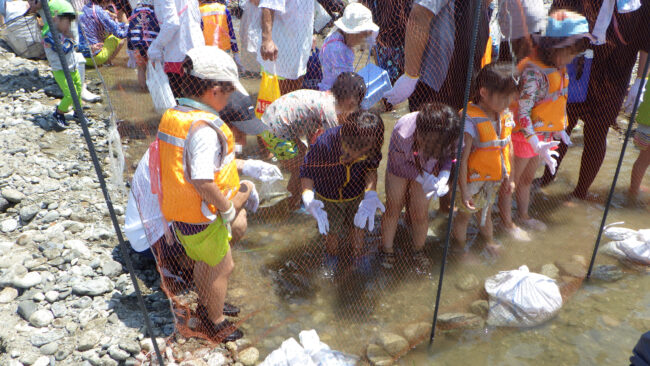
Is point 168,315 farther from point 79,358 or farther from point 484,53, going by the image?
point 484,53

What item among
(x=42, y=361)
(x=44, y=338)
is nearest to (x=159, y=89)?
(x=44, y=338)

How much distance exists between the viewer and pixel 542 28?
3.12 m

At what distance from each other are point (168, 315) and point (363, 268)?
1.35 meters

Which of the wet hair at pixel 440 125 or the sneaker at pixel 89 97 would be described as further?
the sneaker at pixel 89 97

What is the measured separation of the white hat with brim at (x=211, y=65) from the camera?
2212 millimetres

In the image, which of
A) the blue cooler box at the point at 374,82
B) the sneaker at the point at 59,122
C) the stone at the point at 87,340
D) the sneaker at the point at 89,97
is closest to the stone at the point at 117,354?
the stone at the point at 87,340

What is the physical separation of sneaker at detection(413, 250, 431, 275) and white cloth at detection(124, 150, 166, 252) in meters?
1.79

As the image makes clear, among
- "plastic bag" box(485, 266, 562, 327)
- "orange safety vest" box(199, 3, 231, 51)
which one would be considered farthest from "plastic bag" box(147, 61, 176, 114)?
"plastic bag" box(485, 266, 562, 327)

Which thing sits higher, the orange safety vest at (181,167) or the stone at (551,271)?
the orange safety vest at (181,167)

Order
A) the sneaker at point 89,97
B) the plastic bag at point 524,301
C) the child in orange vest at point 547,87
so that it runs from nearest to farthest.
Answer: the plastic bag at point 524,301, the child in orange vest at point 547,87, the sneaker at point 89,97

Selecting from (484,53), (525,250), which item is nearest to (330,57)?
(484,53)

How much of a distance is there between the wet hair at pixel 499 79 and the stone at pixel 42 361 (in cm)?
290

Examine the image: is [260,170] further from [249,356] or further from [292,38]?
[292,38]

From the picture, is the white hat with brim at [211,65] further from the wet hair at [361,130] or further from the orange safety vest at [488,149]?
the orange safety vest at [488,149]
